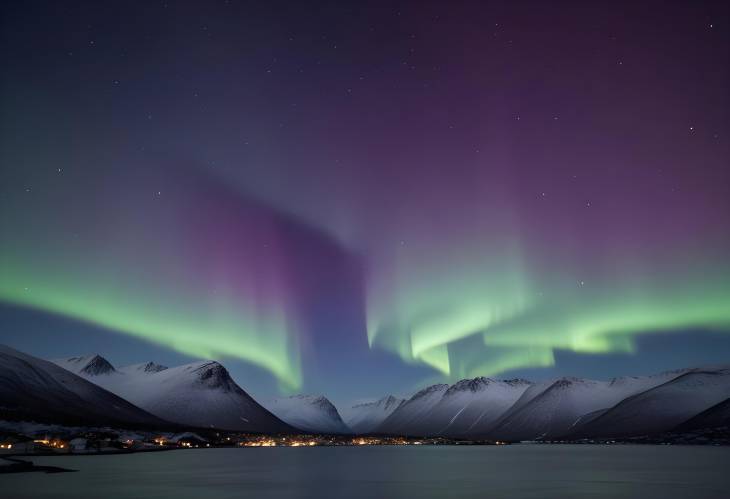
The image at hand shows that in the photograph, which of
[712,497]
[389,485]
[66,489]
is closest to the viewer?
[712,497]

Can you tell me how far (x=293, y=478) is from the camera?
138m

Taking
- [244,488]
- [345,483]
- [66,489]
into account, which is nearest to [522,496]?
[345,483]

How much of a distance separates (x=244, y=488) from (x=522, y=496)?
1803 inches

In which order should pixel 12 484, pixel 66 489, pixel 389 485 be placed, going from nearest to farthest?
pixel 66 489 < pixel 12 484 < pixel 389 485

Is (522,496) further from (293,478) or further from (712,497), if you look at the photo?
(293,478)

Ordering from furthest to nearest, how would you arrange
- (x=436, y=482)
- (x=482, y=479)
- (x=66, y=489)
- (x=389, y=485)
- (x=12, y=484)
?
(x=482, y=479), (x=436, y=482), (x=389, y=485), (x=12, y=484), (x=66, y=489)

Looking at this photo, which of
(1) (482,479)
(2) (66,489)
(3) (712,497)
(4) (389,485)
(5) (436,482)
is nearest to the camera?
(3) (712,497)

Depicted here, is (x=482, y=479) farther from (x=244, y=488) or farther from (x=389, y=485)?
(x=244, y=488)

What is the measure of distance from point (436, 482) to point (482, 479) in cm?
1403

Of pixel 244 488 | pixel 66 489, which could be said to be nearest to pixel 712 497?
pixel 244 488

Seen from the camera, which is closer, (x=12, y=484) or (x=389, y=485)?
(x=12, y=484)

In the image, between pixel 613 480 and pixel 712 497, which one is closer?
pixel 712 497

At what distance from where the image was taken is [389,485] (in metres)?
116

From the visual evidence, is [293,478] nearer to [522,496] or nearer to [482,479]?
[482,479]
